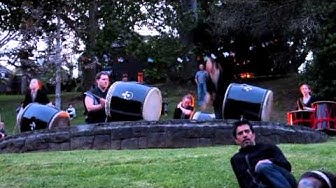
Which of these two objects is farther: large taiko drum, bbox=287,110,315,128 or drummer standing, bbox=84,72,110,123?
large taiko drum, bbox=287,110,315,128

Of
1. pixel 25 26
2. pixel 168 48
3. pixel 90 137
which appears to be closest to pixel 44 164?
pixel 90 137

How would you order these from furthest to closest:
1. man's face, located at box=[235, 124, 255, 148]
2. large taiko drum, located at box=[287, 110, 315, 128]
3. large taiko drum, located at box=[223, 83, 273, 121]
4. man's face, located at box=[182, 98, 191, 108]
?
large taiko drum, located at box=[287, 110, 315, 128] → man's face, located at box=[182, 98, 191, 108] → large taiko drum, located at box=[223, 83, 273, 121] → man's face, located at box=[235, 124, 255, 148]

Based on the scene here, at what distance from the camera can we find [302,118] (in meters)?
15.0

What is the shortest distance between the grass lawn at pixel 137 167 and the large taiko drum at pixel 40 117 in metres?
1.60

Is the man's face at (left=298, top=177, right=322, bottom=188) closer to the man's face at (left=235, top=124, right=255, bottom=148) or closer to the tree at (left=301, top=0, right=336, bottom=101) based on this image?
the man's face at (left=235, top=124, right=255, bottom=148)

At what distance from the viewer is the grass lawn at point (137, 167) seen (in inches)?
292

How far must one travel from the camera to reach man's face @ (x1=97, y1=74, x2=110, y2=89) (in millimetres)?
10875

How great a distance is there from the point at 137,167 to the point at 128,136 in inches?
113

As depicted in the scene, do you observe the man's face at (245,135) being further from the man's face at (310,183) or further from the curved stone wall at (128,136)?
the curved stone wall at (128,136)

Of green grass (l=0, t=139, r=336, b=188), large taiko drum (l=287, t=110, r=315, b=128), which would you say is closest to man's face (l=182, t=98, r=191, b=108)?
large taiko drum (l=287, t=110, r=315, b=128)

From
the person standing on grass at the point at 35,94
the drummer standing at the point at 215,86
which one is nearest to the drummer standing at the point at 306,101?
the drummer standing at the point at 215,86

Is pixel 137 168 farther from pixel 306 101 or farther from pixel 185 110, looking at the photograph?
pixel 306 101

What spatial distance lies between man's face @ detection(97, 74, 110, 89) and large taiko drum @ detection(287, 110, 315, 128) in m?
5.20

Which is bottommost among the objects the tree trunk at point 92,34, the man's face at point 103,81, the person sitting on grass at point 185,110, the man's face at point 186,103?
the person sitting on grass at point 185,110
